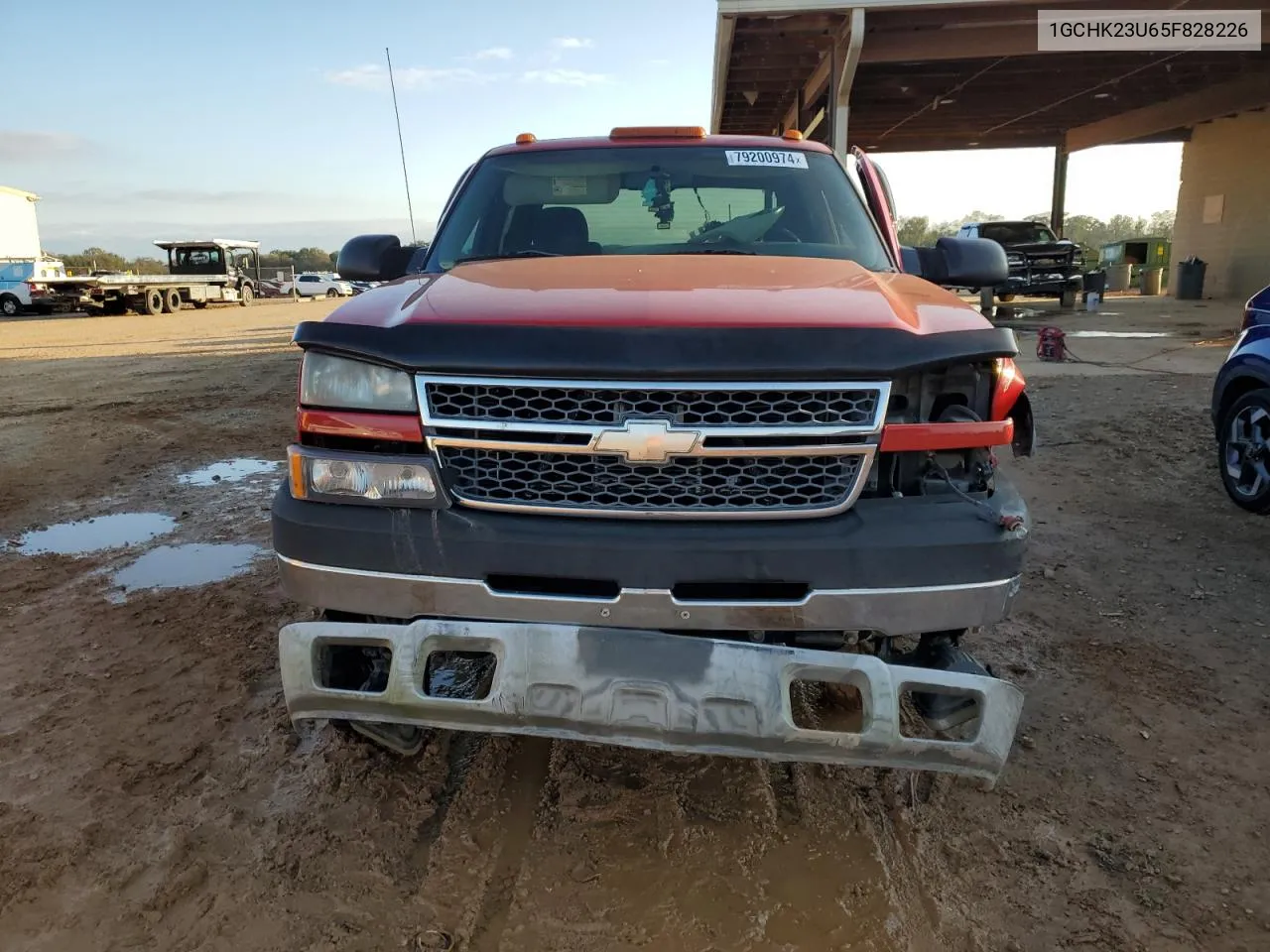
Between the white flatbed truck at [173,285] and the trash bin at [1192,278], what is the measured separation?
101 feet

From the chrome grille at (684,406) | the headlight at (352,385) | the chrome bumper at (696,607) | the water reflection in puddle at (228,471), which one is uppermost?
the headlight at (352,385)

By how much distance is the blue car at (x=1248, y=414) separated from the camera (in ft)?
16.0

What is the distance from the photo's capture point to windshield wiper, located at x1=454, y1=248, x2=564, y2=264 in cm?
331

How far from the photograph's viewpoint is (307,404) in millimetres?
2254

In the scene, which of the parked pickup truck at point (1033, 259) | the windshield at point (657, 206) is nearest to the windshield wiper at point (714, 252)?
the windshield at point (657, 206)

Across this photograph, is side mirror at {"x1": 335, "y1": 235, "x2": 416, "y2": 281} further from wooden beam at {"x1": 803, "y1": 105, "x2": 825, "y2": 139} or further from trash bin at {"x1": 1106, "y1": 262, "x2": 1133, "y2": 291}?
trash bin at {"x1": 1106, "y1": 262, "x2": 1133, "y2": 291}

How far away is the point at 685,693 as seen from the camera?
2031 mm

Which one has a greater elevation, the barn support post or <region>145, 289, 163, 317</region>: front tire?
the barn support post

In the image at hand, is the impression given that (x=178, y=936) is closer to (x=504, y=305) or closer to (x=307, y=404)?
(x=307, y=404)

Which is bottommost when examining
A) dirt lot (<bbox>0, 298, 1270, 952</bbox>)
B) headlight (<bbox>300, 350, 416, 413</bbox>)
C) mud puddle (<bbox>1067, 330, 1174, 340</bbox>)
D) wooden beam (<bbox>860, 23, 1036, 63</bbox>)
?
mud puddle (<bbox>1067, 330, 1174, 340</bbox>)

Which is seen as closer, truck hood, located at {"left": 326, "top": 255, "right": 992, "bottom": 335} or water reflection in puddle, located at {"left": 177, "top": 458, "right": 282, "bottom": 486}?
truck hood, located at {"left": 326, "top": 255, "right": 992, "bottom": 335}

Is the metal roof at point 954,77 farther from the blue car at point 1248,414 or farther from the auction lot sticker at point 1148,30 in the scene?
the blue car at point 1248,414

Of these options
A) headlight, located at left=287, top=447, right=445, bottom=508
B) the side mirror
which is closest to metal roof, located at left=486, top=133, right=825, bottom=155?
the side mirror

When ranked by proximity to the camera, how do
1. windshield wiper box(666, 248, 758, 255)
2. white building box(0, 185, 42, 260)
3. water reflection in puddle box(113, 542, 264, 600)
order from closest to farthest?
windshield wiper box(666, 248, 758, 255)
water reflection in puddle box(113, 542, 264, 600)
white building box(0, 185, 42, 260)
